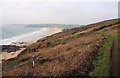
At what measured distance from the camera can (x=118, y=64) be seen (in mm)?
8391

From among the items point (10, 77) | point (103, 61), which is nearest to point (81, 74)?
point (103, 61)

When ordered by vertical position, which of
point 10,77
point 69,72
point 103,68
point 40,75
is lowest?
point 10,77

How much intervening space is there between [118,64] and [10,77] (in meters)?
11.5

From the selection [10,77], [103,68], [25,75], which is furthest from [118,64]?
[10,77]

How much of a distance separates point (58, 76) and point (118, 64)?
5476 millimetres

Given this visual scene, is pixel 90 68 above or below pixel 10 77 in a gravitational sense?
above

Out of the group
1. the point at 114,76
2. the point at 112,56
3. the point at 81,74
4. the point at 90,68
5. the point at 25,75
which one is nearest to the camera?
the point at 114,76

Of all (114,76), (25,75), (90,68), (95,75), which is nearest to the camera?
(114,76)

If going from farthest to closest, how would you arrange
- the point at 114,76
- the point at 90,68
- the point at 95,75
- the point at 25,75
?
the point at 25,75 → the point at 90,68 → the point at 95,75 → the point at 114,76

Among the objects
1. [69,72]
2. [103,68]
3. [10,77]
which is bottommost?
[10,77]

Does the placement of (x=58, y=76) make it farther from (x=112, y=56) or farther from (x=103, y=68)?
(x=112, y=56)

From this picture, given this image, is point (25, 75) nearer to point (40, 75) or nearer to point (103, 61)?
point (40, 75)

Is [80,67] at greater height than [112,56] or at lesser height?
lesser

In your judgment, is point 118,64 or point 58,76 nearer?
point 118,64
